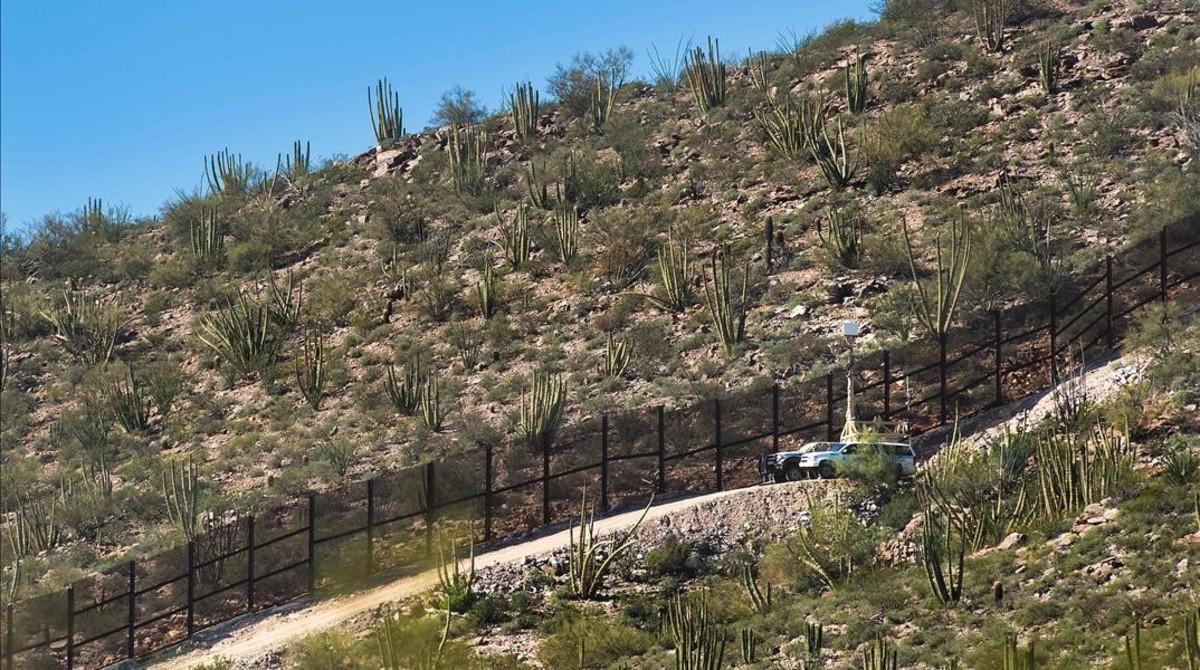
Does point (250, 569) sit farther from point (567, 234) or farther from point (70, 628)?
point (567, 234)

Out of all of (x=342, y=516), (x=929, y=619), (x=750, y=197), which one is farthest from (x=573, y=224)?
(x=929, y=619)

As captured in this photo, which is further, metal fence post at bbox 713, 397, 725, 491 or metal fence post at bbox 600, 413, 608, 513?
metal fence post at bbox 600, 413, 608, 513

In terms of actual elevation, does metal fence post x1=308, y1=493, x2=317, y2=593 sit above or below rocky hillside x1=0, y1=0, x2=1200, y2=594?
below

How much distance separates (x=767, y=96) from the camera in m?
52.1

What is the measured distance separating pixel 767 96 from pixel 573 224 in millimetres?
9161

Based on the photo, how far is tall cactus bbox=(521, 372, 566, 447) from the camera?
109 ft

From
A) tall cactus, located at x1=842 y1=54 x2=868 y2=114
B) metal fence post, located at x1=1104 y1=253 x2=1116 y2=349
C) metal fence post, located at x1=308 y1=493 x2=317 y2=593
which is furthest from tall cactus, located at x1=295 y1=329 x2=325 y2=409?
metal fence post, located at x1=1104 y1=253 x2=1116 y2=349

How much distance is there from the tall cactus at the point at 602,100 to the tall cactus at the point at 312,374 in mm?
16067

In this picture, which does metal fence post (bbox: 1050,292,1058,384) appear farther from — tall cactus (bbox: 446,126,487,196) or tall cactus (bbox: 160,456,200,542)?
tall cactus (bbox: 446,126,487,196)

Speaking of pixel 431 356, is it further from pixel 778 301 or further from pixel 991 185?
pixel 991 185

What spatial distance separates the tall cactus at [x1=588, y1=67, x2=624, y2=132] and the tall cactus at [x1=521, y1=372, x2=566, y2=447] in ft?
72.8

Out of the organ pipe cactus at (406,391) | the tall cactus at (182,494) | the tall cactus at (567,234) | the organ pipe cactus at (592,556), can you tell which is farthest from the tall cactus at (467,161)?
the organ pipe cactus at (592,556)


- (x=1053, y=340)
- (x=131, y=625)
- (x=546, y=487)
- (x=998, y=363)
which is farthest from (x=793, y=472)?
(x=131, y=625)

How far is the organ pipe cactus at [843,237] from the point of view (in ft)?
129
